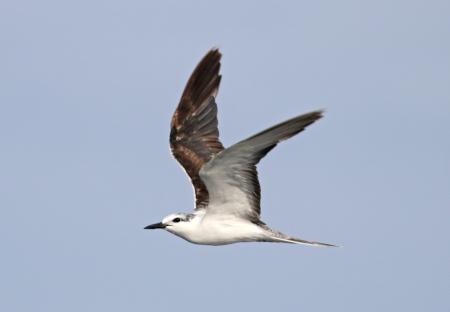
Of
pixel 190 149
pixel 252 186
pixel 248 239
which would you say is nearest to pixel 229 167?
pixel 252 186

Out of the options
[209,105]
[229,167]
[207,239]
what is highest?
[209,105]

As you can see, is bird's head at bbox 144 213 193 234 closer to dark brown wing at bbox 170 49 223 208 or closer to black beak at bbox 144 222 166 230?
black beak at bbox 144 222 166 230

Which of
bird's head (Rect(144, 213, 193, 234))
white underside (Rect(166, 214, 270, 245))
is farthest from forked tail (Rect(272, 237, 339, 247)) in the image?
bird's head (Rect(144, 213, 193, 234))

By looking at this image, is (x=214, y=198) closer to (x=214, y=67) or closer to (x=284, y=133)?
(x=284, y=133)

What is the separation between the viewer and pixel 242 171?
2225 cm

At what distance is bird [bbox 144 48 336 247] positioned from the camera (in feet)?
69.3

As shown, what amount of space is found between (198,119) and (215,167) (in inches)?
241

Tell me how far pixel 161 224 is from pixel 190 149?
3.41 meters

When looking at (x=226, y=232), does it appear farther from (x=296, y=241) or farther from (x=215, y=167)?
(x=215, y=167)

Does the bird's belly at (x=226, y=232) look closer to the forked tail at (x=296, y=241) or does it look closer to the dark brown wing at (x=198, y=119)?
the forked tail at (x=296, y=241)

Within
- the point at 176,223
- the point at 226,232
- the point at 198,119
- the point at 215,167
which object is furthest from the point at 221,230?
the point at 198,119

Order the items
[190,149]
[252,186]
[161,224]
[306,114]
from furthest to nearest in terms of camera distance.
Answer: [190,149]
[161,224]
[252,186]
[306,114]

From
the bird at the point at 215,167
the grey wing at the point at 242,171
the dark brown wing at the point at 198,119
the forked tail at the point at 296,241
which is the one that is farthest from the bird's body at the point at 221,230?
the dark brown wing at the point at 198,119

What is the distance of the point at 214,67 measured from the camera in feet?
93.7
